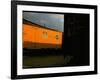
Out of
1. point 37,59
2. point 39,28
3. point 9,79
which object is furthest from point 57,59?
point 9,79

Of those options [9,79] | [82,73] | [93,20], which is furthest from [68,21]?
[9,79]

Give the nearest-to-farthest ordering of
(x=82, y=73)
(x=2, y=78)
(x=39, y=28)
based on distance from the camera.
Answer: (x=2, y=78) < (x=39, y=28) < (x=82, y=73)

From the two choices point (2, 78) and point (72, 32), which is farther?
point (72, 32)

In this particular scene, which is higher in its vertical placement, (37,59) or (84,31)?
(84,31)

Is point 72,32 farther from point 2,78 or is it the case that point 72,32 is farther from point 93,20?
point 2,78

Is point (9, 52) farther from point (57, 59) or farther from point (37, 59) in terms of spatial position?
point (57, 59)

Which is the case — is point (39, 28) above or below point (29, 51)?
above

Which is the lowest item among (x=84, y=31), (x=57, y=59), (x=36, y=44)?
(x=57, y=59)

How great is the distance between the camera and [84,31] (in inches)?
91.3

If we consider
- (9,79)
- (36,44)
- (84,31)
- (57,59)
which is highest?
(84,31)

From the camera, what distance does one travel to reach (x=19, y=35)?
6.75 ft

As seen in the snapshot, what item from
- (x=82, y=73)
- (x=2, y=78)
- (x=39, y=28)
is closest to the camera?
(x=2, y=78)

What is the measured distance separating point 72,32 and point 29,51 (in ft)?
1.72

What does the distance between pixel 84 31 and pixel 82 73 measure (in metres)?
0.46
